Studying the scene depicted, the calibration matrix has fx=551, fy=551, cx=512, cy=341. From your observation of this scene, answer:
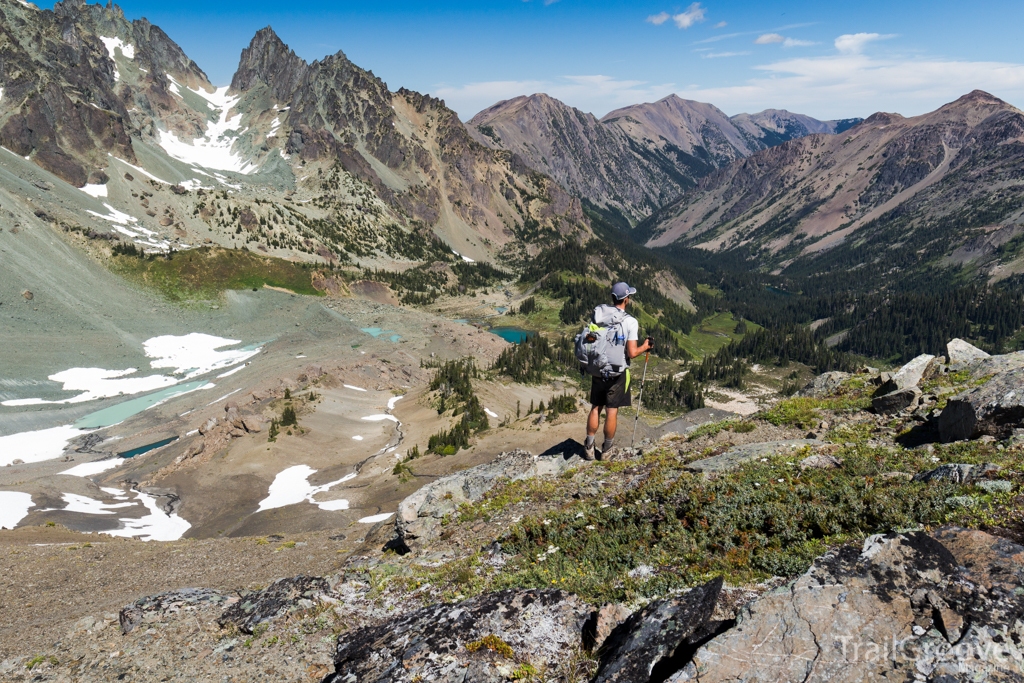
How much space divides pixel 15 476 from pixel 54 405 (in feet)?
76.7

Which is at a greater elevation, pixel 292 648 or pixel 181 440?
pixel 292 648

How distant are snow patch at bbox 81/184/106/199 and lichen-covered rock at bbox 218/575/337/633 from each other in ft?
549

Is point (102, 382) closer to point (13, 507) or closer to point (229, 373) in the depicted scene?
point (229, 373)

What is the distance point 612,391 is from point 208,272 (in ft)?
410

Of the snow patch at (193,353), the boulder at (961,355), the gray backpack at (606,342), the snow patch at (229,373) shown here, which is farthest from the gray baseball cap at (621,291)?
the snow patch at (193,353)

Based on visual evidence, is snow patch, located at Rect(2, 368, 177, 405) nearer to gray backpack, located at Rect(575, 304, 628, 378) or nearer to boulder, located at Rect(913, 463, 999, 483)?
gray backpack, located at Rect(575, 304, 628, 378)

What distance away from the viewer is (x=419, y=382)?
86562 millimetres

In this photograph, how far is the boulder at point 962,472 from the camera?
9472 millimetres

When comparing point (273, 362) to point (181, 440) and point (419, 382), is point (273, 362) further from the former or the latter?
point (181, 440)

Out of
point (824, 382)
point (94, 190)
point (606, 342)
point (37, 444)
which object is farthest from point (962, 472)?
point (94, 190)

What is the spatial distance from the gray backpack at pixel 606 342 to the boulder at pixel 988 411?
8.24 m

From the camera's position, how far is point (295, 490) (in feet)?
144

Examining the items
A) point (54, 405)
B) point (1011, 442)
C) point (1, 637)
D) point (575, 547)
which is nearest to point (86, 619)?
point (1, 637)

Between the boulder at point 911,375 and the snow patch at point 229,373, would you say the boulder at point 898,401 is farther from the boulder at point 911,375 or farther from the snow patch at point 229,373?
the snow patch at point 229,373
